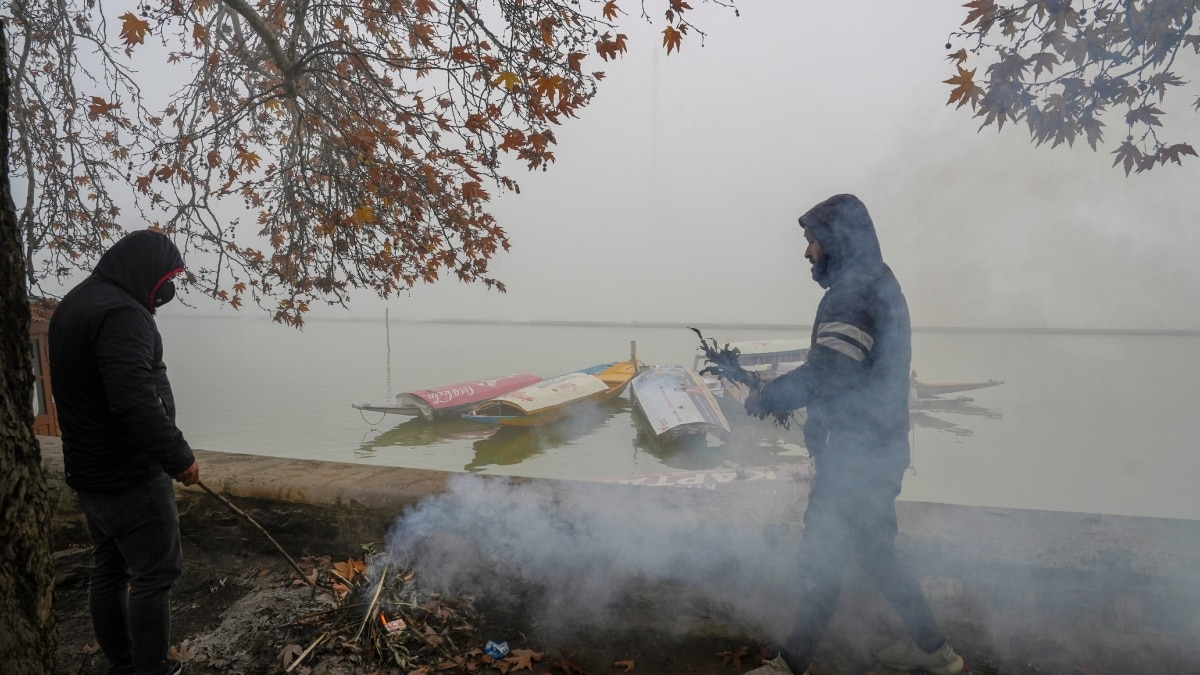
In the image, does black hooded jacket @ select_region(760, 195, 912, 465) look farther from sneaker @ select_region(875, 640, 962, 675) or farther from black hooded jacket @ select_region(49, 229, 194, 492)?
black hooded jacket @ select_region(49, 229, 194, 492)

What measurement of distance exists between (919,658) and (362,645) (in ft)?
8.88

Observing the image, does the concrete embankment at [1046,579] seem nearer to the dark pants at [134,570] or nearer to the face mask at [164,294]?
the dark pants at [134,570]

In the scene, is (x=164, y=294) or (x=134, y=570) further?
(x=164, y=294)

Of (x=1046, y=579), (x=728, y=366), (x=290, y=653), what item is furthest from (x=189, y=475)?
(x=1046, y=579)

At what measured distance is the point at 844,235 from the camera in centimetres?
270

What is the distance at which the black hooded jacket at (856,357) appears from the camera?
254 cm

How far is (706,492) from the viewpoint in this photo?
3879 millimetres

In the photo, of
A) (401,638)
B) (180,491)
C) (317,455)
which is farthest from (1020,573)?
(317,455)

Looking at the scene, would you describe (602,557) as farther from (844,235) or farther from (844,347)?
(844,235)

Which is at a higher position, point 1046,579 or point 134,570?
point 134,570

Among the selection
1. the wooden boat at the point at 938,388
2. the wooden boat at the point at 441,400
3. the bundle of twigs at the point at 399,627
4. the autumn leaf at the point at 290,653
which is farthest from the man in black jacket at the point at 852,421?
the wooden boat at the point at 938,388

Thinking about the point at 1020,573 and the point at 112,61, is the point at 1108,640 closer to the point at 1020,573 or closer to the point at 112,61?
the point at 1020,573

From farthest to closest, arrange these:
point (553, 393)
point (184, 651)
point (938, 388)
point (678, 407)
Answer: point (938, 388) < point (553, 393) < point (678, 407) < point (184, 651)

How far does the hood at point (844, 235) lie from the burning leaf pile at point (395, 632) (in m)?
2.51
